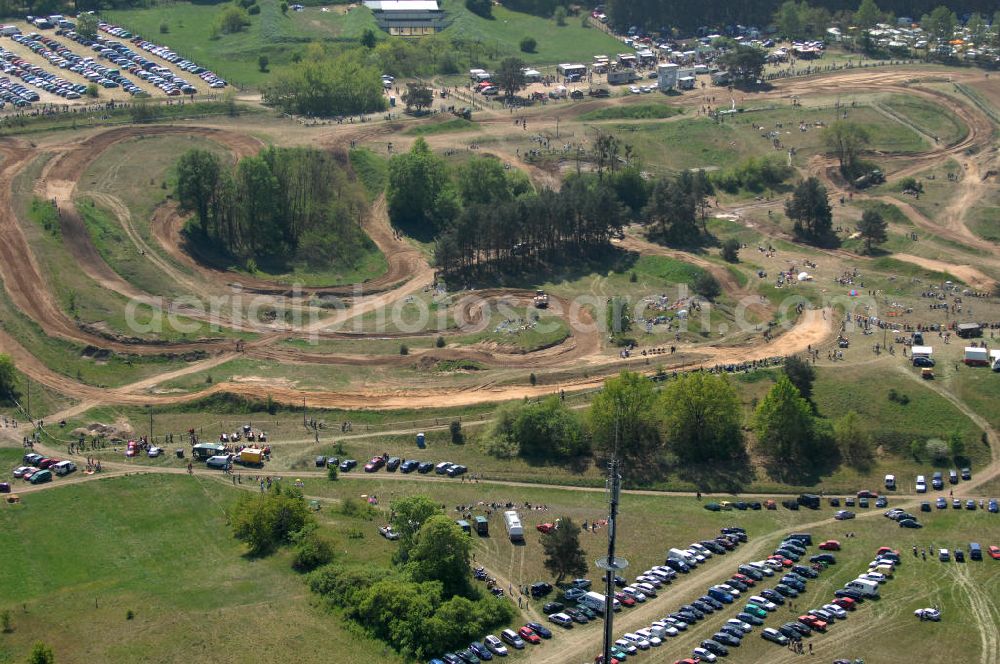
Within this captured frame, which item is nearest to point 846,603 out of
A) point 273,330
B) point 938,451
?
point 938,451

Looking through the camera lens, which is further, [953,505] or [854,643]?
[953,505]

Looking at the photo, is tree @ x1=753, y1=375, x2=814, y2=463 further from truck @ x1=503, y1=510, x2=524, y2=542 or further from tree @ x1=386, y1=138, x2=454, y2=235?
tree @ x1=386, y1=138, x2=454, y2=235

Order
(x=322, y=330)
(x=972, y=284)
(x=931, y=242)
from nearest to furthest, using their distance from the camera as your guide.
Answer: (x=322, y=330)
(x=972, y=284)
(x=931, y=242)

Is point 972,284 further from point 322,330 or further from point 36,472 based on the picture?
point 36,472

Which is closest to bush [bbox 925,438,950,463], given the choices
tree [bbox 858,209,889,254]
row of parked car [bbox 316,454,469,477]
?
row of parked car [bbox 316,454,469,477]

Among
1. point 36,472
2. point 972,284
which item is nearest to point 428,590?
point 36,472

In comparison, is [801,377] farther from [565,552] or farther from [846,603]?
[565,552]

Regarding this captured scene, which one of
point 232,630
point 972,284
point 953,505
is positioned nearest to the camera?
point 232,630
